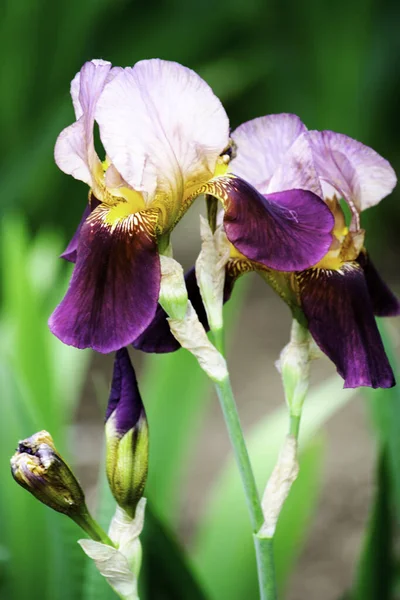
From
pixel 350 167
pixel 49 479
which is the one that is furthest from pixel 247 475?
pixel 350 167

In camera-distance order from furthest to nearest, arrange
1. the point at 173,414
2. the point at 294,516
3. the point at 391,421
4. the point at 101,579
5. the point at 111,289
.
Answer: the point at 173,414 → the point at 294,516 → the point at 391,421 → the point at 101,579 → the point at 111,289

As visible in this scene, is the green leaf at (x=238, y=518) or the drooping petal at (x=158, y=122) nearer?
the drooping petal at (x=158, y=122)

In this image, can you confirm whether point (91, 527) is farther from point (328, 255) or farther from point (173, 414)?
point (173, 414)

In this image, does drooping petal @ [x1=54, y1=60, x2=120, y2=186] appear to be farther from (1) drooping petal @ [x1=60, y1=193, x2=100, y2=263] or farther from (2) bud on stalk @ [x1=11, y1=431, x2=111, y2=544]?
(2) bud on stalk @ [x1=11, y1=431, x2=111, y2=544]

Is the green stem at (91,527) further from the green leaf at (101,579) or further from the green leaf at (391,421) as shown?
the green leaf at (391,421)

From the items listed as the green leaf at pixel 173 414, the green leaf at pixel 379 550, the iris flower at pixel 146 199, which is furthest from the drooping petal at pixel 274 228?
the green leaf at pixel 173 414

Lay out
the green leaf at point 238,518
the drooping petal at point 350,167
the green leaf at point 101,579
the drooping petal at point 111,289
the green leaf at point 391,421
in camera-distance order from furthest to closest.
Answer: the green leaf at point 238,518, the green leaf at point 391,421, the green leaf at point 101,579, the drooping petal at point 350,167, the drooping petal at point 111,289

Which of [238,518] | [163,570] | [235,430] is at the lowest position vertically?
[238,518]
